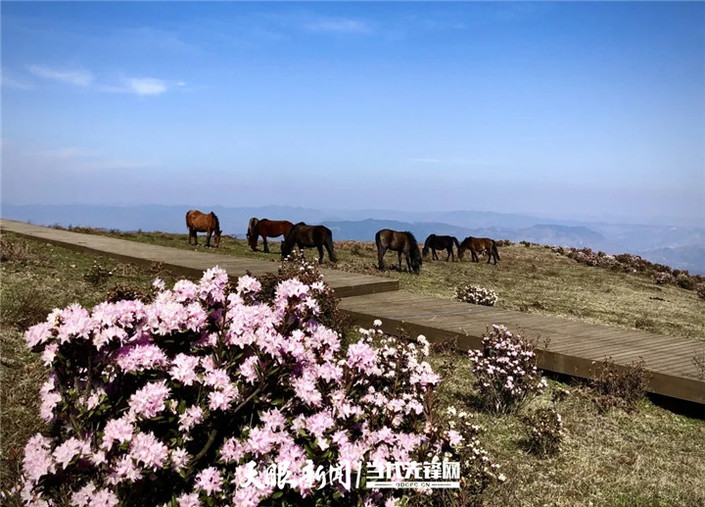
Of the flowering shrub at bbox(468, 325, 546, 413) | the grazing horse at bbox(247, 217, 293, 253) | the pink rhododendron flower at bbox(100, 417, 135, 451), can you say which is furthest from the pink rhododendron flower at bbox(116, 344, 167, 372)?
the grazing horse at bbox(247, 217, 293, 253)

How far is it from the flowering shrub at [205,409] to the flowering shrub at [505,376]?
4.21m

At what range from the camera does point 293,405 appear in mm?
3883

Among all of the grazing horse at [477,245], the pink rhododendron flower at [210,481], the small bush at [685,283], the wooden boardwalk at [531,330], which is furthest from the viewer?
the grazing horse at [477,245]

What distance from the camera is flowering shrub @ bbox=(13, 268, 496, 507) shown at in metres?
3.36

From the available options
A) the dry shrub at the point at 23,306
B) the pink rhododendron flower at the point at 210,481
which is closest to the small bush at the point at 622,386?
the pink rhododendron flower at the point at 210,481

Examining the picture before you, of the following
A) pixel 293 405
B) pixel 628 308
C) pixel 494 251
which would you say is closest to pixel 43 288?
pixel 293 405

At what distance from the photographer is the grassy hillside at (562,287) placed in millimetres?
16891

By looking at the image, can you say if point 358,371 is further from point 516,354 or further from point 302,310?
point 516,354

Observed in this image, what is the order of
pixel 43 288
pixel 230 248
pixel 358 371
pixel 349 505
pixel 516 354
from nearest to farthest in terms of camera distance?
A: pixel 349 505 < pixel 358 371 < pixel 516 354 < pixel 43 288 < pixel 230 248

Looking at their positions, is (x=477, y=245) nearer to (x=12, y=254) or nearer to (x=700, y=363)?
(x=12, y=254)

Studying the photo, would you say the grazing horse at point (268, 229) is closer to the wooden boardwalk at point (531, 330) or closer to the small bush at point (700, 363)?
the wooden boardwalk at point (531, 330)

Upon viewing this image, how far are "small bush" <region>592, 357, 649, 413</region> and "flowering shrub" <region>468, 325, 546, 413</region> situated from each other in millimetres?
1033

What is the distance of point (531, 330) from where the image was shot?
11.3 meters

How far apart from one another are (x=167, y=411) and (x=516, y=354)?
5.82 metres
